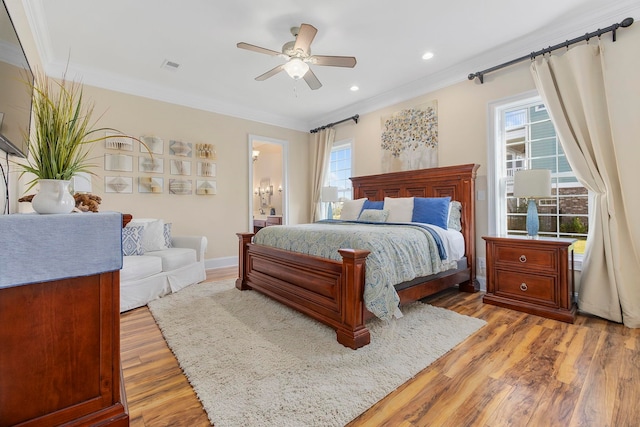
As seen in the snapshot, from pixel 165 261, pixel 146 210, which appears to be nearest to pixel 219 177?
pixel 146 210

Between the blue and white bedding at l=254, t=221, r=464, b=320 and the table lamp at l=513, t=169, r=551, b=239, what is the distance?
72cm

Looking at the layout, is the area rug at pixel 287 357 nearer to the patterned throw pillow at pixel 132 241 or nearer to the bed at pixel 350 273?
the bed at pixel 350 273

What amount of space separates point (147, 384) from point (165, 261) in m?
1.83

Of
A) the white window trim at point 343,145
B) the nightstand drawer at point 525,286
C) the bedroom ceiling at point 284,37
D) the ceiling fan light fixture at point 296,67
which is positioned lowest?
the nightstand drawer at point 525,286

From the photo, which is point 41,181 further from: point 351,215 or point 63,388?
point 351,215

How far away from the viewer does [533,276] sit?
272cm

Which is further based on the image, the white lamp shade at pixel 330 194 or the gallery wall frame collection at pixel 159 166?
the white lamp shade at pixel 330 194

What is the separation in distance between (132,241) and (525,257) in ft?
13.6

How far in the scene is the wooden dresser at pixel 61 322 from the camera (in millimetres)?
1021

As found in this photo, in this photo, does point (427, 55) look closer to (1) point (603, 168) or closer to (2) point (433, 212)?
(2) point (433, 212)

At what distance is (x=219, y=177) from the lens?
487 centimetres

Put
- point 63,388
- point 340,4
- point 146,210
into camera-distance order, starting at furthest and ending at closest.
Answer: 1. point 146,210
2. point 340,4
3. point 63,388

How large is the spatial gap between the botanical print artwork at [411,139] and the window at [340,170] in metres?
0.90

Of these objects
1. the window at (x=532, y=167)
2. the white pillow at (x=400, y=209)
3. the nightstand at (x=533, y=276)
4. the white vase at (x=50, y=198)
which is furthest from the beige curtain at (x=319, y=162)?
the white vase at (x=50, y=198)
